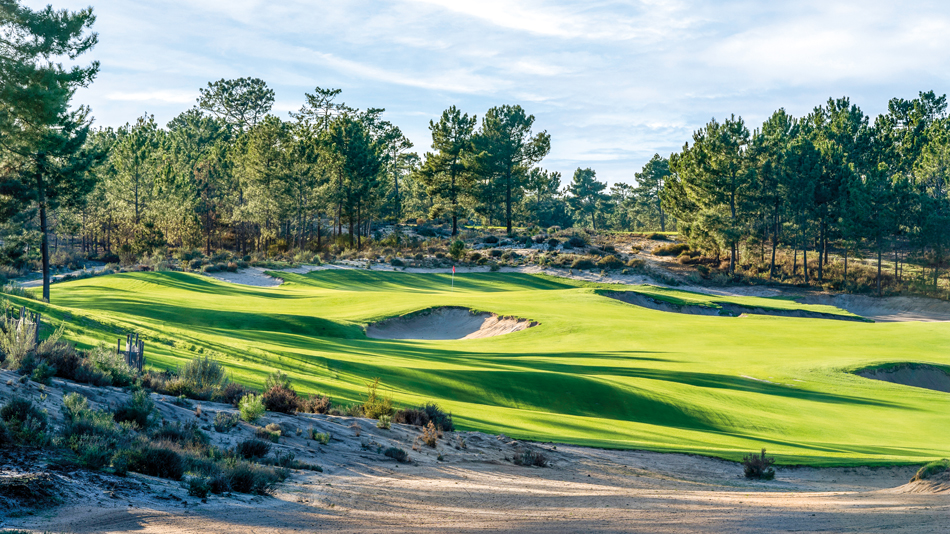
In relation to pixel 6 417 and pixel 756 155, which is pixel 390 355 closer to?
pixel 6 417

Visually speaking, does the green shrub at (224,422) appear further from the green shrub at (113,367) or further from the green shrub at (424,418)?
the green shrub at (424,418)

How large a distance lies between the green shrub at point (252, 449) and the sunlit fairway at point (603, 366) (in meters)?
4.32

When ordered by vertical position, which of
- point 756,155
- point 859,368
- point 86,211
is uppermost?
point 756,155

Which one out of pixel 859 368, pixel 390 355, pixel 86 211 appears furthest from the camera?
pixel 86 211

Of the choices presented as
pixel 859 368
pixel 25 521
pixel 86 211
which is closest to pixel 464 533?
pixel 25 521

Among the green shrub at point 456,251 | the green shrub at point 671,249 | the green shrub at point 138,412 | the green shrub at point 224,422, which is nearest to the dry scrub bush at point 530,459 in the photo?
the green shrub at point 224,422

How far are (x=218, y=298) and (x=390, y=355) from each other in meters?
15.6

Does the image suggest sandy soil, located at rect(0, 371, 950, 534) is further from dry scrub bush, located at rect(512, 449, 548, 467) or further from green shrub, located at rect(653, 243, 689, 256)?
green shrub, located at rect(653, 243, 689, 256)

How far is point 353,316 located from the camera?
97.3 ft

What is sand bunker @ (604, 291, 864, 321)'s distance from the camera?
41781 mm

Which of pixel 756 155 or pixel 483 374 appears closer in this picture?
pixel 483 374

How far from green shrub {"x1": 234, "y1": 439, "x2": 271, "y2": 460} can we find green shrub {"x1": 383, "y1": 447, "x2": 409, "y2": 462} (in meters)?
1.77

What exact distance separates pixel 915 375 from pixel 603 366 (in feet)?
36.7

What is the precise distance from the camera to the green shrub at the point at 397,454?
9421mm
